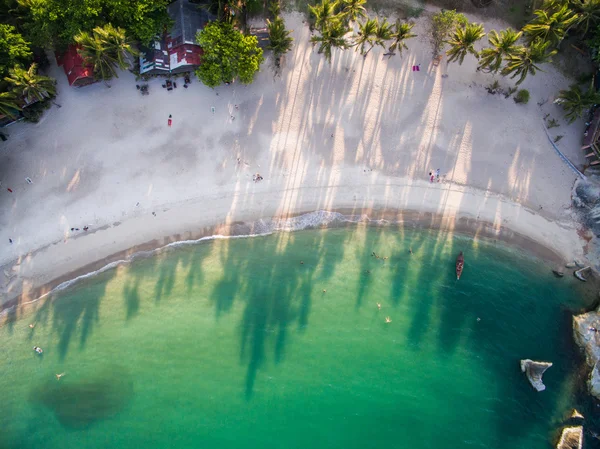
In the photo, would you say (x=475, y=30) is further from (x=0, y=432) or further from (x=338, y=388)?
(x=0, y=432)

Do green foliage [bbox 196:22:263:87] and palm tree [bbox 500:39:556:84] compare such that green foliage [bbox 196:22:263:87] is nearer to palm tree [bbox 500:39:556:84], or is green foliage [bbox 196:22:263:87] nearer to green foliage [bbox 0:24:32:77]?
green foliage [bbox 0:24:32:77]

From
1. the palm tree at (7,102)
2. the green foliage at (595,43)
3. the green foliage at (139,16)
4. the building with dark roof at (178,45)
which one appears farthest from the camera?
the building with dark roof at (178,45)

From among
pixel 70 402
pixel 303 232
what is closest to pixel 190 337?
pixel 70 402

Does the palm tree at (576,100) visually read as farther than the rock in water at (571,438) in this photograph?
No

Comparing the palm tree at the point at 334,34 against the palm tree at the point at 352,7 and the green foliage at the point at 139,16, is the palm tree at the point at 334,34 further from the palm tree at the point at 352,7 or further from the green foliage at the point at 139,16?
the green foliage at the point at 139,16

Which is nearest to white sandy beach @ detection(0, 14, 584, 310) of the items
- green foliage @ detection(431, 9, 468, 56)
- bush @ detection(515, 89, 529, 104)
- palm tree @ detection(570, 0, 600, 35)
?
bush @ detection(515, 89, 529, 104)

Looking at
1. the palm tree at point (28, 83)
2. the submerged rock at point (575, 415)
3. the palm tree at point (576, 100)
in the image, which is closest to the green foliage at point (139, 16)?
the palm tree at point (28, 83)

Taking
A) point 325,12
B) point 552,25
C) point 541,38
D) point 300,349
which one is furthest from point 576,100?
point 300,349
